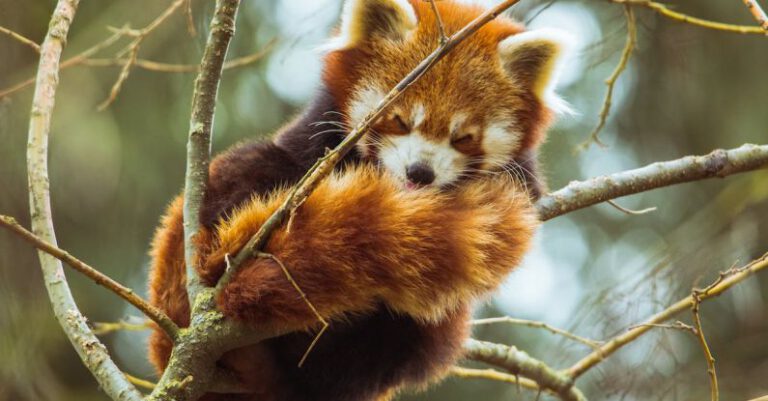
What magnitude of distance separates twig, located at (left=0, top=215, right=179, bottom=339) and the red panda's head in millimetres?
1001

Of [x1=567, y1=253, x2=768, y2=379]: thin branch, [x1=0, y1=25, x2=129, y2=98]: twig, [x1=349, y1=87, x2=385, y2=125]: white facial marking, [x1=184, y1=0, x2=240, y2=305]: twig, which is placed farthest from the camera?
[x1=349, y1=87, x2=385, y2=125]: white facial marking

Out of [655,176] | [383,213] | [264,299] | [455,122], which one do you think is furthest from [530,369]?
[264,299]

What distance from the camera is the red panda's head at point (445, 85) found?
2.63 meters

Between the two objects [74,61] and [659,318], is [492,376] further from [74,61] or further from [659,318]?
[74,61]

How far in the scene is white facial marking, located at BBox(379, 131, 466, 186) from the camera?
2545mm

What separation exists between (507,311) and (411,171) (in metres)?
3.91

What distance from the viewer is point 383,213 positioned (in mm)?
1850

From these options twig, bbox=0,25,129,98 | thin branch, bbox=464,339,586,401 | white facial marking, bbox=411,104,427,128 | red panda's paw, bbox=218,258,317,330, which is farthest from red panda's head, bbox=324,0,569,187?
red panda's paw, bbox=218,258,317,330

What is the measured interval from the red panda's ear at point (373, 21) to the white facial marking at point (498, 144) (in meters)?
0.45

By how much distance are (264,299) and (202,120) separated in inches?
→ 19.1

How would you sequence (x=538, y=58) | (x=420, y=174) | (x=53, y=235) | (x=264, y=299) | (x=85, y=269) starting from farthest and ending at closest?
(x=538, y=58) < (x=420, y=174) < (x=53, y=235) < (x=264, y=299) < (x=85, y=269)

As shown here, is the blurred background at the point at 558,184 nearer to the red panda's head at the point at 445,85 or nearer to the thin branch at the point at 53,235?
the red panda's head at the point at 445,85

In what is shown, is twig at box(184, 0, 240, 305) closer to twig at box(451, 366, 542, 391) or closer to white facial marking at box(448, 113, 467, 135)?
white facial marking at box(448, 113, 467, 135)

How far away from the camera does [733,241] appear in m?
3.42
